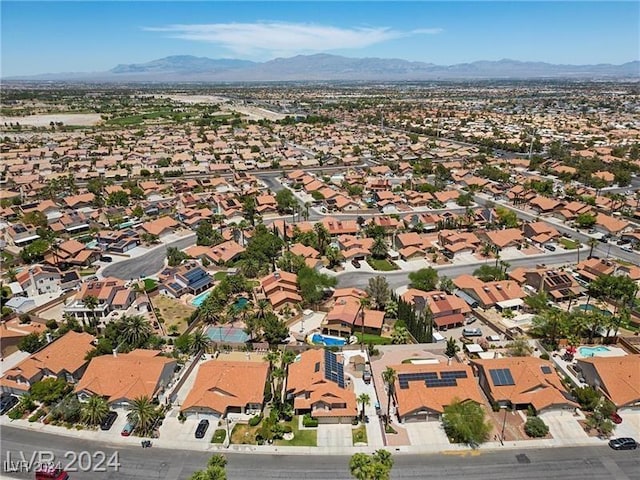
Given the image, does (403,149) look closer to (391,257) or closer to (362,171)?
(362,171)

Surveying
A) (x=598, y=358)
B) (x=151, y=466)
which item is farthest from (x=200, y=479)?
(x=598, y=358)

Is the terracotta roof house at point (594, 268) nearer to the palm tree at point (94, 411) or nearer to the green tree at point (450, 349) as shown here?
the green tree at point (450, 349)

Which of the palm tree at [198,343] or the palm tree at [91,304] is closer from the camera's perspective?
the palm tree at [198,343]

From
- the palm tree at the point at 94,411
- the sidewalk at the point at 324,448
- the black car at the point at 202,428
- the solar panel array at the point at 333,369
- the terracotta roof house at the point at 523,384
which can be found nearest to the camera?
the sidewalk at the point at 324,448

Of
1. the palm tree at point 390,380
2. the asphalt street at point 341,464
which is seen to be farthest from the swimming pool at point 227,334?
the palm tree at point 390,380

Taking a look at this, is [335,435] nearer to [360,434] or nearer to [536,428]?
[360,434]

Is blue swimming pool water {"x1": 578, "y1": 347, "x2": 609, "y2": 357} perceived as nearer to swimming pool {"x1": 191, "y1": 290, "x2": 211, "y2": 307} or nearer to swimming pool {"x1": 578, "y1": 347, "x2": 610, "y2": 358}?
swimming pool {"x1": 578, "y1": 347, "x2": 610, "y2": 358}
